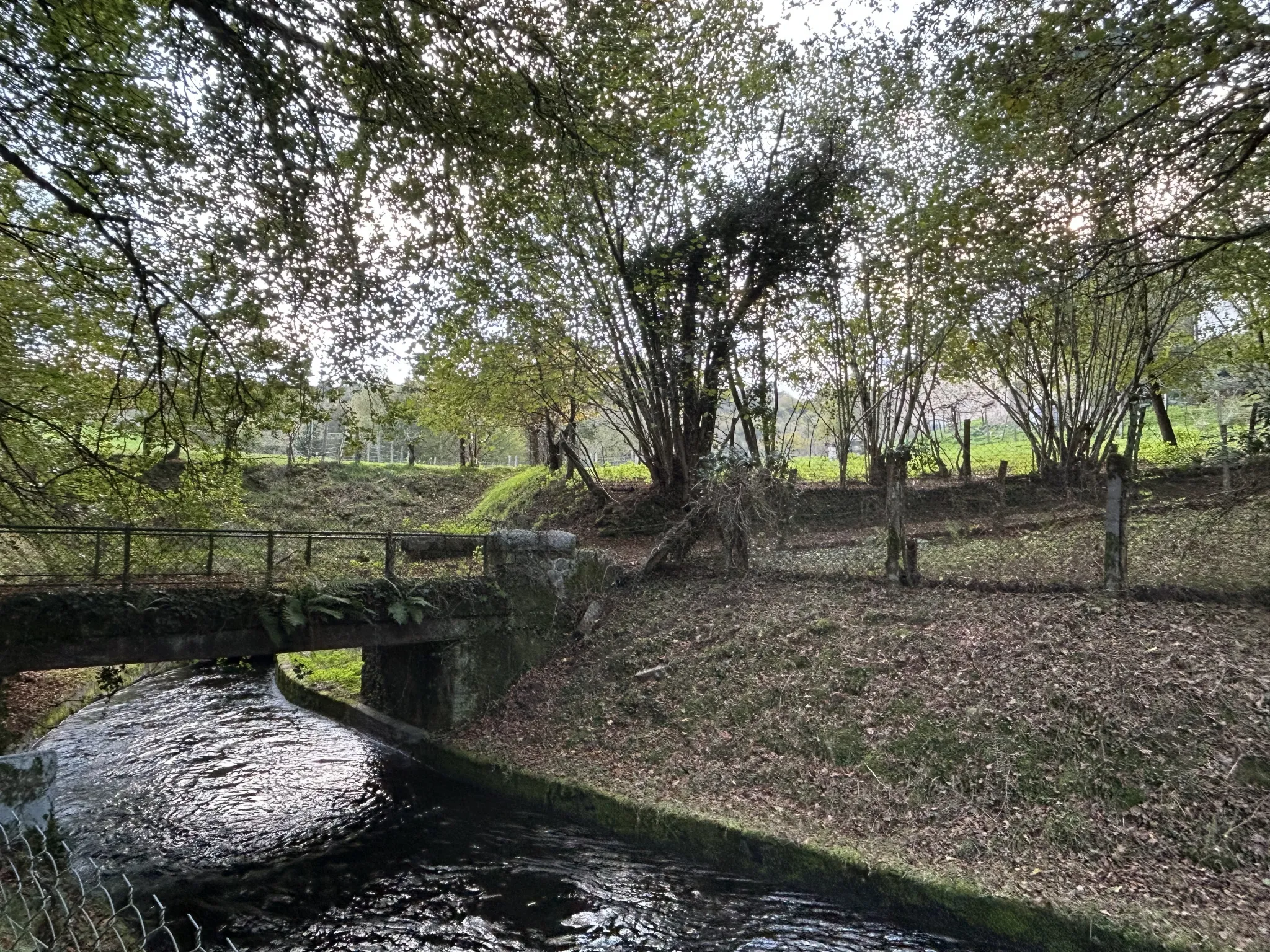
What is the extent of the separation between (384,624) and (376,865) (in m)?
3.35

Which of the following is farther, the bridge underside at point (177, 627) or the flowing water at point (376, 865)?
the bridge underside at point (177, 627)

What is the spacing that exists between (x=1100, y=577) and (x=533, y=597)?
8.30 meters

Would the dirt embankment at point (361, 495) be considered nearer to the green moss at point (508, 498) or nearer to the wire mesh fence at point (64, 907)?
the green moss at point (508, 498)

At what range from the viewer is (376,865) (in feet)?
24.0

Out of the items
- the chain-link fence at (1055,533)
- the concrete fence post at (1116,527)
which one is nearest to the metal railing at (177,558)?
the chain-link fence at (1055,533)

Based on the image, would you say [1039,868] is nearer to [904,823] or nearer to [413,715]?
[904,823]

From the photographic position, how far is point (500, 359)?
1658 cm

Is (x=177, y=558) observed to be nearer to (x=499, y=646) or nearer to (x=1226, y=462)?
(x=499, y=646)

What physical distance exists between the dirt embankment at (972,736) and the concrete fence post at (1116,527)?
0.42 metres

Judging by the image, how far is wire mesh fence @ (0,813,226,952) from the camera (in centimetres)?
399

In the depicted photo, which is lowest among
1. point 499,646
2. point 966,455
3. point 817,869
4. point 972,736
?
point 817,869

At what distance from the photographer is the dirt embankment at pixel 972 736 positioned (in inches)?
222

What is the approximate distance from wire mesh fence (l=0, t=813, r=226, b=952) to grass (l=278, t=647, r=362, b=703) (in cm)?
619

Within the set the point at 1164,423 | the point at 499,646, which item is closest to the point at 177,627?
the point at 499,646
